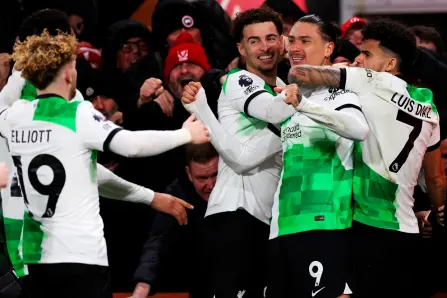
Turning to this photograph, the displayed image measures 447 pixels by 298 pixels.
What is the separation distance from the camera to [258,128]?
643cm

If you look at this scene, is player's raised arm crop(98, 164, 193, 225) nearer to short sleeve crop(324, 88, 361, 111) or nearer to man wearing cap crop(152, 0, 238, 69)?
short sleeve crop(324, 88, 361, 111)

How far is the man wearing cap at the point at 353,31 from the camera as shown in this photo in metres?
8.52

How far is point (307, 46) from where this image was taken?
6.37 meters

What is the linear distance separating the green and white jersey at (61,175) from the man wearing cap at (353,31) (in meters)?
3.61

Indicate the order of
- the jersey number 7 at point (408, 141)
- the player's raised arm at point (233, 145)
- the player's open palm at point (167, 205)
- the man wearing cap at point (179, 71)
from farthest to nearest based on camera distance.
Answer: the man wearing cap at point (179, 71) → the player's raised arm at point (233, 145) → the jersey number 7 at point (408, 141) → the player's open palm at point (167, 205)

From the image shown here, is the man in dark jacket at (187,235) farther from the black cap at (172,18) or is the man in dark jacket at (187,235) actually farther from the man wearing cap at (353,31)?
the man wearing cap at (353,31)

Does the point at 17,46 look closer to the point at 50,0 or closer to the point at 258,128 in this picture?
the point at 258,128

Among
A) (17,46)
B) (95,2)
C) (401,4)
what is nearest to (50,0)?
(95,2)

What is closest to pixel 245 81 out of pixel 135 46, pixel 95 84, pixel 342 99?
pixel 342 99

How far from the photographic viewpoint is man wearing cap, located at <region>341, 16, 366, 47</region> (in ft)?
27.9

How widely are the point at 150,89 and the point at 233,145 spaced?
1.25 metres

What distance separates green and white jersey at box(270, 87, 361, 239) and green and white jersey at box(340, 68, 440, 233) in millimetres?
102

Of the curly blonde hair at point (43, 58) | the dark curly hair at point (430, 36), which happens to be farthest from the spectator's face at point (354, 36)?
the curly blonde hair at point (43, 58)

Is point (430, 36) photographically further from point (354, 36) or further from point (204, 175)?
point (204, 175)
